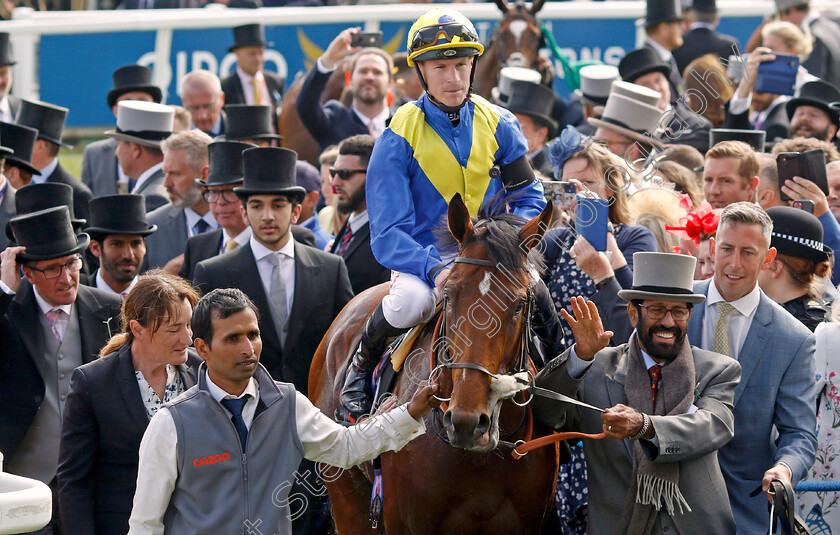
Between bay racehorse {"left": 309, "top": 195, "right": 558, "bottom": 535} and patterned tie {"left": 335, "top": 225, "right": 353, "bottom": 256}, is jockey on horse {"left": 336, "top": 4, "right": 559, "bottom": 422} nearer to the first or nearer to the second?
bay racehorse {"left": 309, "top": 195, "right": 558, "bottom": 535}

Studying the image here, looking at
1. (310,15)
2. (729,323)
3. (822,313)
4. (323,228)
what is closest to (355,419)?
(729,323)

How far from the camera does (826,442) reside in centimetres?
538

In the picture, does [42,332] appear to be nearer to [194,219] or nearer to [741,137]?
[194,219]

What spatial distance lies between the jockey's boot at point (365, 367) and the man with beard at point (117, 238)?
2.11 metres

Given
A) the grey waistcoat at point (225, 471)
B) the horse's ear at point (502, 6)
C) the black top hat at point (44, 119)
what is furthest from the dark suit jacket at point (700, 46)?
the grey waistcoat at point (225, 471)

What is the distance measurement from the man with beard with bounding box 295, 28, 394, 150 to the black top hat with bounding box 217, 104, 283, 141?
83 cm

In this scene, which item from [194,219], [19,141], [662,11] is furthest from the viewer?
[662,11]

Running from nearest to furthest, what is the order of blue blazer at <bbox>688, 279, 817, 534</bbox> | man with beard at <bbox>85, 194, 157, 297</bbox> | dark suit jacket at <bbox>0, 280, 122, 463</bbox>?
blue blazer at <bbox>688, 279, 817, 534</bbox> < dark suit jacket at <bbox>0, 280, 122, 463</bbox> < man with beard at <bbox>85, 194, 157, 297</bbox>

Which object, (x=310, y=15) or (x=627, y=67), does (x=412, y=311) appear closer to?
(x=627, y=67)

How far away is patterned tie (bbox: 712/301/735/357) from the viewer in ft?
17.2

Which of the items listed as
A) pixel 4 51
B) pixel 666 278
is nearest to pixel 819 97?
pixel 666 278

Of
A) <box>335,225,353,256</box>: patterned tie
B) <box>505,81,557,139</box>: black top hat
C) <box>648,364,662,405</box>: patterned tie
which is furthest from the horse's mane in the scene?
<box>505,81,557,139</box>: black top hat

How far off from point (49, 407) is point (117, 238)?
55.9 inches

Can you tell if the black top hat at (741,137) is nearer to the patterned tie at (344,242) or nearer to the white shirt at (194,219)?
the patterned tie at (344,242)
